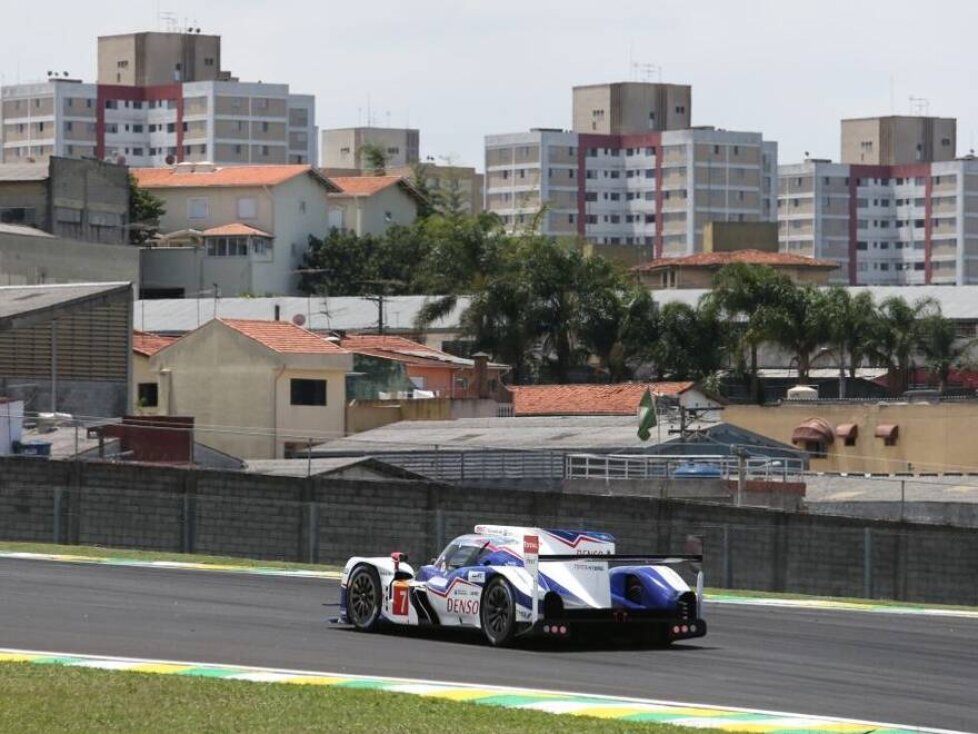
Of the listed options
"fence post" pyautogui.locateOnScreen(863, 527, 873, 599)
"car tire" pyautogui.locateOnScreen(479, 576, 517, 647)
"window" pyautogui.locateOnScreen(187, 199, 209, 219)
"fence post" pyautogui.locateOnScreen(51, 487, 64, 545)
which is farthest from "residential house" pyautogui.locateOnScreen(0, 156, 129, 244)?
"car tire" pyautogui.locateOnScreen(479, 576, 517, 647)

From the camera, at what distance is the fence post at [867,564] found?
4306 centimetres

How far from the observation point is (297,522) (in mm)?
46406

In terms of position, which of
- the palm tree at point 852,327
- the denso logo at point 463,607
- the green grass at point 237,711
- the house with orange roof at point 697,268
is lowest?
the green grass at point 237,711

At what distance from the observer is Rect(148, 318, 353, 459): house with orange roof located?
75.5m

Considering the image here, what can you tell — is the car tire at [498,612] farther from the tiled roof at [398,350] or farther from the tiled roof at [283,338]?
Answer: the tiled roof at [398,350]

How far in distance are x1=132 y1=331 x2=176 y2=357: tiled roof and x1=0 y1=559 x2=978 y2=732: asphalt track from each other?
51887mm

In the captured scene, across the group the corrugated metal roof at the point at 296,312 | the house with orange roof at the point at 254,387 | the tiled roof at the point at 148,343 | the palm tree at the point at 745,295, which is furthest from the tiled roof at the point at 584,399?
the corrugated metal roof at the point at 296,312

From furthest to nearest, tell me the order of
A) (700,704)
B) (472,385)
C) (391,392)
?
(472,385)
(391,392)
(700,704)

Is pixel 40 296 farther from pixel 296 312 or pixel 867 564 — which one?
pixel 296 312

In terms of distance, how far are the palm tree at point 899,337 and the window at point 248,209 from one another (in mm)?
55613

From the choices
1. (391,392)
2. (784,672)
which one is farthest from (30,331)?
(784,672)

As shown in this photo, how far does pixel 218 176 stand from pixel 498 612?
13434 centimetres

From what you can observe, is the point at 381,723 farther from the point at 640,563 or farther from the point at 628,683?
the point at 640,563

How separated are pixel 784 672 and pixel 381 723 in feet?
19.7
